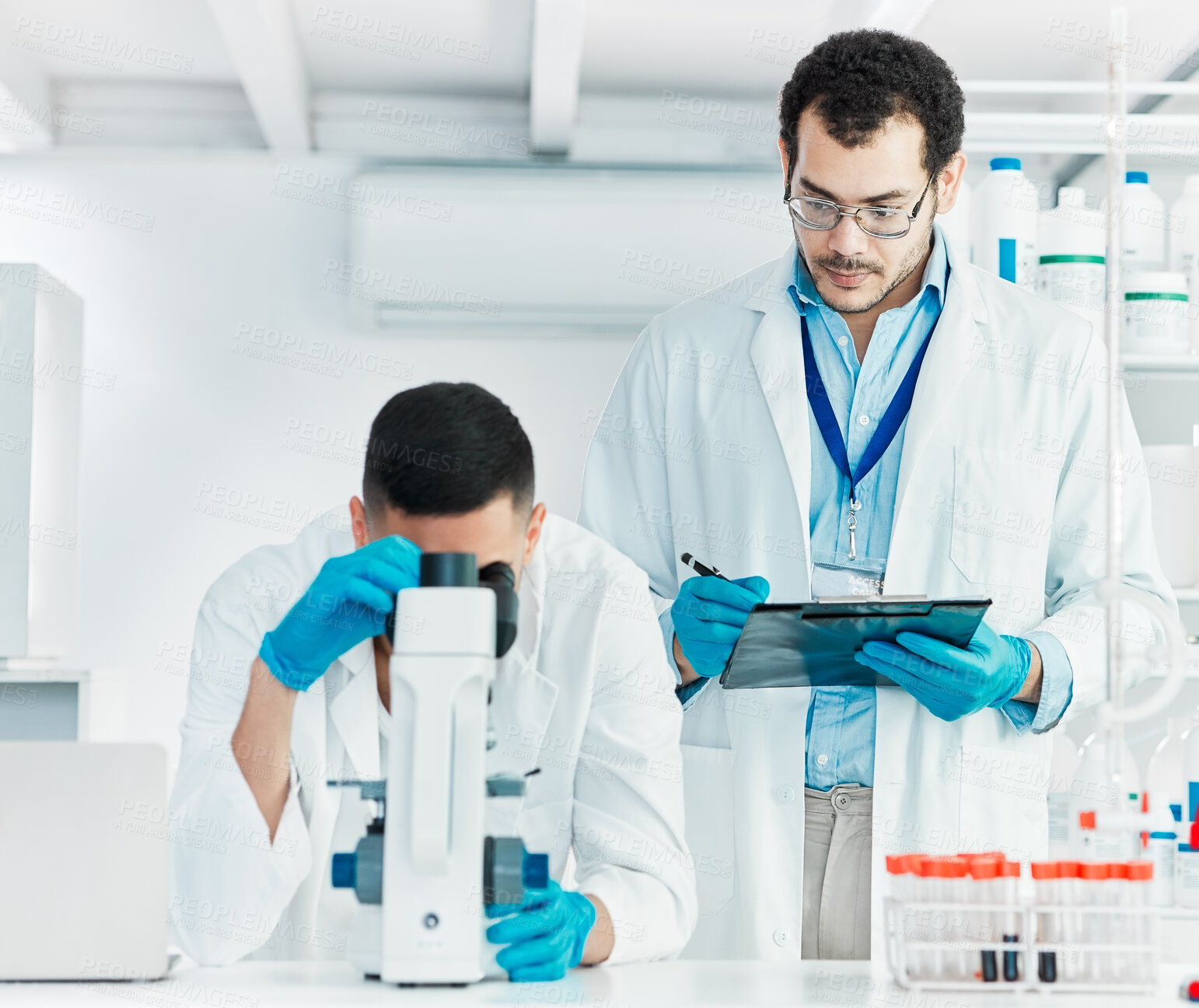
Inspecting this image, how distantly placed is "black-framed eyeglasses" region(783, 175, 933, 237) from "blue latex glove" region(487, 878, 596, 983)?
1106mm

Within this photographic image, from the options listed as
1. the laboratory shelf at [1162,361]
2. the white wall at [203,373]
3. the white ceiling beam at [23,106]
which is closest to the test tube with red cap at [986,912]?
the laboratory shelf at [1162,361]

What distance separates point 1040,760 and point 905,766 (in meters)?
0.24

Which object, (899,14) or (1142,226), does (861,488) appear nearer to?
(1142,226)

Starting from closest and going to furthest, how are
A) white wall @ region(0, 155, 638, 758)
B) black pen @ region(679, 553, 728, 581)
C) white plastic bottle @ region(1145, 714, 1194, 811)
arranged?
black pen @ region(679, 553, 728, 581) < white plastic bottle @ region(1145, 714, 1194, 811) < white wall @ region(0, 155, 638, 758)

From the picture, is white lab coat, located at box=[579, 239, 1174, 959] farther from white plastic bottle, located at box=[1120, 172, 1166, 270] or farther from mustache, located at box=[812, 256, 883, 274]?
white plastic bottle, located at box=[1120, 172, 1166, 270]

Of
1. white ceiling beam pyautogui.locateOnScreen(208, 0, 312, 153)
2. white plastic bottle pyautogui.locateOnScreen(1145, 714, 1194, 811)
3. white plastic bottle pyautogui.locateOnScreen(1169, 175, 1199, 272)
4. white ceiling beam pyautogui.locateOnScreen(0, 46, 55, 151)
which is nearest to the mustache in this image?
white plastic bottle pyautogui.locateOnScreen(1169, 175, 1199, 272)

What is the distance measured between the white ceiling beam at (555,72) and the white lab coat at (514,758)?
5.23 ft

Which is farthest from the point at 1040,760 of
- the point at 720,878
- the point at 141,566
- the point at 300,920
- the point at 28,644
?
the point at 141,566

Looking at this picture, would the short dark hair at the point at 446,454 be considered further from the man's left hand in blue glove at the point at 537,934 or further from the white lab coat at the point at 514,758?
the man's left hand in blue glove at the point at 537,934

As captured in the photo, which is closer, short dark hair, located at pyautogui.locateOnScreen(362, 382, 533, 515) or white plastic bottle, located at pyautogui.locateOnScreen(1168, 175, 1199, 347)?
short dark hair, located at pyautogui.locateOnScreen(362, 382, 533, 515)

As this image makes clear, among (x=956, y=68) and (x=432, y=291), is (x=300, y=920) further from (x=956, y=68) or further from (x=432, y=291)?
(x=956, y=68)

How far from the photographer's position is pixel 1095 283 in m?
2.82

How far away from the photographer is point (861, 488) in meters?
2.07

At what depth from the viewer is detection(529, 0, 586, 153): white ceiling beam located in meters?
3.01
